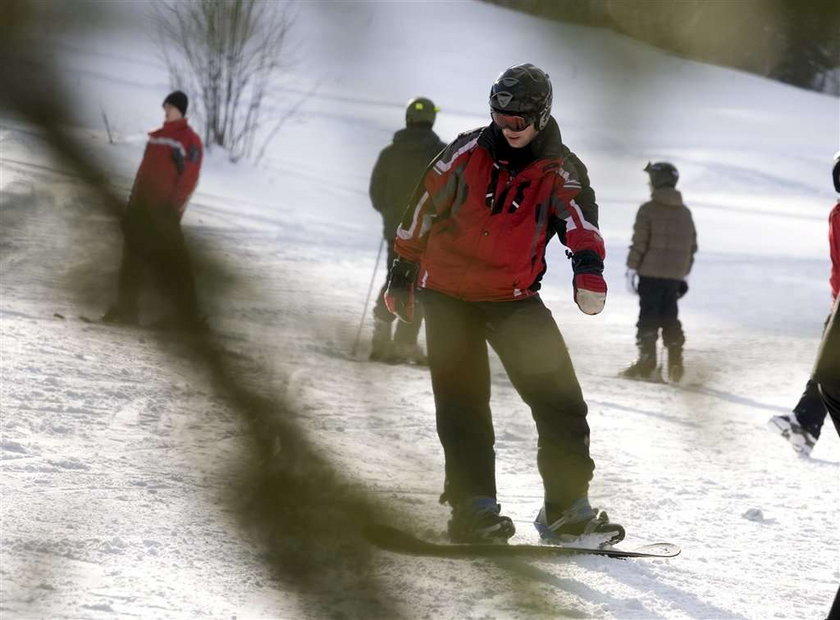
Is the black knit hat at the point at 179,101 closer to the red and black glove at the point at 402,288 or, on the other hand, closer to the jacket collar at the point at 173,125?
the jacket collar at the point at 173,125

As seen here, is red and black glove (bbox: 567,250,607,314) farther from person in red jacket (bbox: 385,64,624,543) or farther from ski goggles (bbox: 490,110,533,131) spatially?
ski goggles (bbox: 490,110,533,131)

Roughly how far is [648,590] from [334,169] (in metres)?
16.5

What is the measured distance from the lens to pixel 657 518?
4.30 meters

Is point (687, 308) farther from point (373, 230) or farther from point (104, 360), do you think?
point (104, 360)

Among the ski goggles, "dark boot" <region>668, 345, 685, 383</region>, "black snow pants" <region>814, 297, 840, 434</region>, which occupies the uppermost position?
the ski goggles

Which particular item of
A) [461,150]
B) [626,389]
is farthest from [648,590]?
[626,389]

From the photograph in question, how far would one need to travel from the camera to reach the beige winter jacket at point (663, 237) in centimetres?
762

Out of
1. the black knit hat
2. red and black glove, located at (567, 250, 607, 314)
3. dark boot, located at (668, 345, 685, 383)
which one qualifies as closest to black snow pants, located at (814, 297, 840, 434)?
red and black glove, located at (567, 250, 607, 314)

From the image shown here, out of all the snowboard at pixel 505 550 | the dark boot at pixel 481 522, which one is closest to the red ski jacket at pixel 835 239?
the snowboard at pixel 505 550

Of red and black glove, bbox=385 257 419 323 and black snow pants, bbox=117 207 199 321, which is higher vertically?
black snow pants, bbox=117 207 199 321

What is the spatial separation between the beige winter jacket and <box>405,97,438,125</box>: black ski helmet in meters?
1.58

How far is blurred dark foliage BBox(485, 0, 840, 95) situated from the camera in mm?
880

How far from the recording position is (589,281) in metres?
3.24

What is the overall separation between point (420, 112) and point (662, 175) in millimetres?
1639
